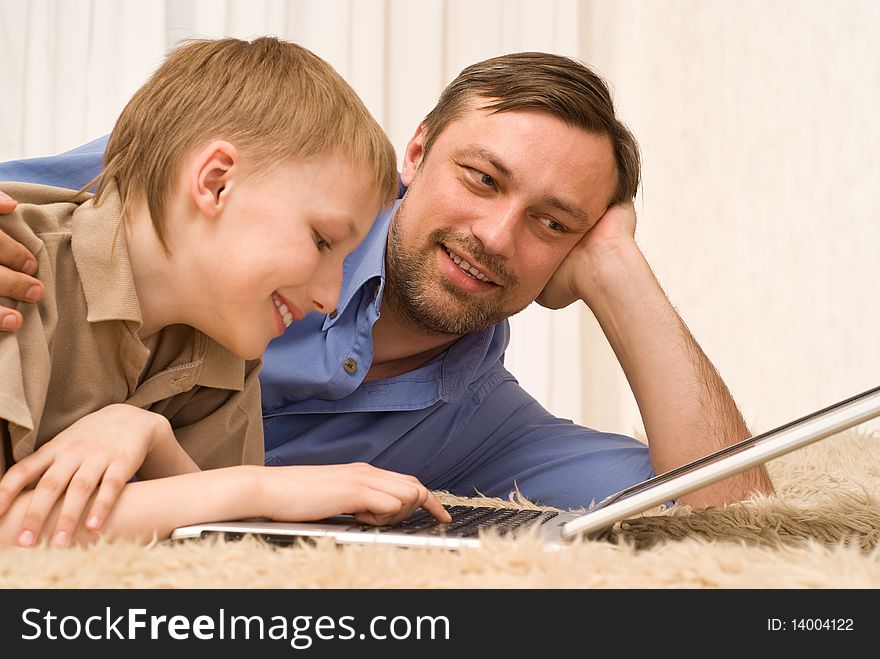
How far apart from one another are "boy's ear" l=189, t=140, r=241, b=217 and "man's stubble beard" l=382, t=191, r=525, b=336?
54 centimetres

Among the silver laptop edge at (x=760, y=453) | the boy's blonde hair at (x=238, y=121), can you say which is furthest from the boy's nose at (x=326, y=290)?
the silver laptop edge at (x=760, y=453)

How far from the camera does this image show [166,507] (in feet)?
2.42

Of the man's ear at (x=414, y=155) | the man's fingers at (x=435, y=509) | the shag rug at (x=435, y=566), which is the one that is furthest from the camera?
the man's ear at (x=414, y=155)

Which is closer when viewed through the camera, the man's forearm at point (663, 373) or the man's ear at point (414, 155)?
the man's forearm at point (663, 373)

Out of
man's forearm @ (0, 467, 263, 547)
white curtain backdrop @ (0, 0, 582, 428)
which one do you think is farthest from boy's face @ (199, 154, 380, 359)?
white curtain backdrop @ (0, 0, 582, 428)

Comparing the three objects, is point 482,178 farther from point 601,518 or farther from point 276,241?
point 601,518

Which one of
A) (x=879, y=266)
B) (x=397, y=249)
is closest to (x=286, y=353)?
(x=397, y=249)

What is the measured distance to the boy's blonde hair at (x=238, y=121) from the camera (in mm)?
937

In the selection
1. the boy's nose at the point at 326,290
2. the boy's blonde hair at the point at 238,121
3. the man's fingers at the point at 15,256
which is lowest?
the boy's nose at the point at 326,290

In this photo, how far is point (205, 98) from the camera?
0.97m

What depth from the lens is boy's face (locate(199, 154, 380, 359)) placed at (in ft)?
2.98

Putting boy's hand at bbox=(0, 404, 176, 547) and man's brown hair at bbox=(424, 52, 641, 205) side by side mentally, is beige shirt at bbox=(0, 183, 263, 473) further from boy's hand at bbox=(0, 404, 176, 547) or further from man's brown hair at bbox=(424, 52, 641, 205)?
man's brown hair at bbox=(424, 52, 641, 205)

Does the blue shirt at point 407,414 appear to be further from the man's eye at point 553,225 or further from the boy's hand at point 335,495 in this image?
the boy's hand at point 335,495
